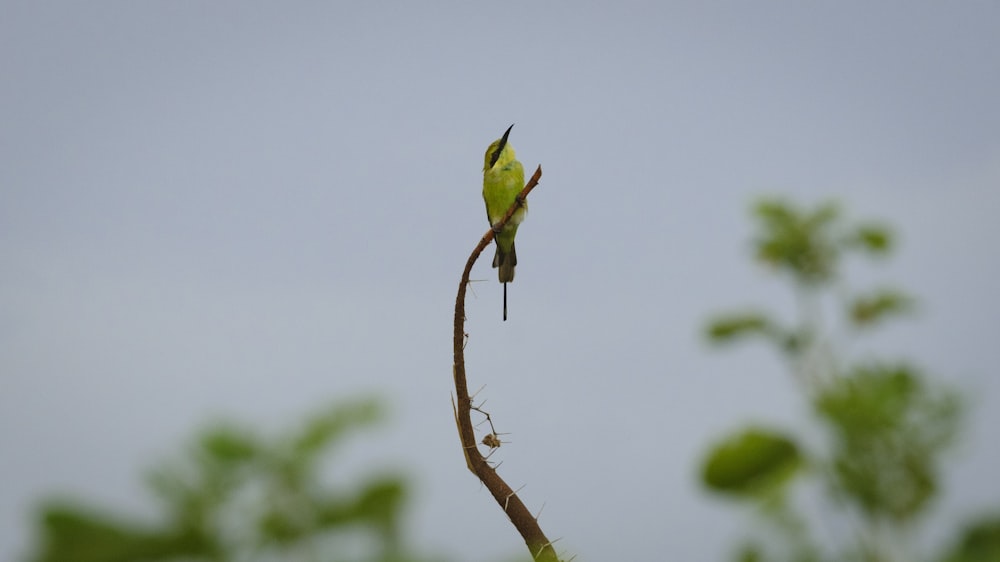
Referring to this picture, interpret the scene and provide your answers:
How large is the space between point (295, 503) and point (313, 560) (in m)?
0.11

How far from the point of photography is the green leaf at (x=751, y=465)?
101 inches

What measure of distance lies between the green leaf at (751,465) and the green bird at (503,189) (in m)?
2.76

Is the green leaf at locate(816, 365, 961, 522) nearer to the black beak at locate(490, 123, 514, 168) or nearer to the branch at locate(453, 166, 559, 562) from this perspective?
the branch at locate(453, 166, 559, 562)

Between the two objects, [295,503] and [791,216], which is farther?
[791,216]

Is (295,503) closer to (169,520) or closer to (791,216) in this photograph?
(169,520)

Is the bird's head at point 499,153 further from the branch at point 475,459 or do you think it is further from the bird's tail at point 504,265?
the branch at point 475,459

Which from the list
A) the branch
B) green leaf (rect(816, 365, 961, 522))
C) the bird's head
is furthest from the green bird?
green leaf (rect(816, 365, 961, 522))

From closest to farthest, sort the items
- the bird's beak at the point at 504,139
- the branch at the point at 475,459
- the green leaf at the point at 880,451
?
the green leaf at the point at 880,451 → the branch at the point at 475,459 → the bird's beak at the point at 504,139

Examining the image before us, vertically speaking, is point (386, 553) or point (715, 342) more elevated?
point (715, 342)

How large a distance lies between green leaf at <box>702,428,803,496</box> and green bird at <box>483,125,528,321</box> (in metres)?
2.76

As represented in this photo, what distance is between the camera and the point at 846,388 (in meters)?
2.76

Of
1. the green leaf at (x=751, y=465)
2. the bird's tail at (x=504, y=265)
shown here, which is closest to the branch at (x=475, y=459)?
the green leaf at (x=751, y=465)

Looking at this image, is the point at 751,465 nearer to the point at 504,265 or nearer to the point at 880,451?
the point at 880,451

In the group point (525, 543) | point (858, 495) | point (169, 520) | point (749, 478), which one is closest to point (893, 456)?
point (858, 495)
